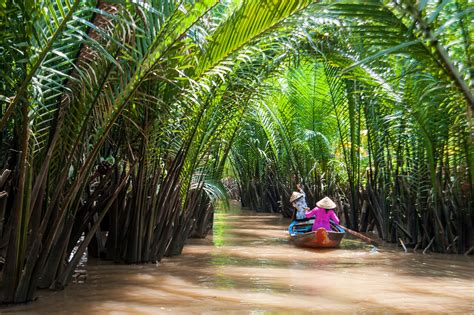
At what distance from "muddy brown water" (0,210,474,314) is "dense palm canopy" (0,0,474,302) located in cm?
34

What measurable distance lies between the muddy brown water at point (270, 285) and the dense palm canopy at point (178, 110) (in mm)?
336

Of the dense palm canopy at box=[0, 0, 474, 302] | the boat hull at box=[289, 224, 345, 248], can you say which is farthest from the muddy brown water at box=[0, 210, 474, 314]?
the boat hull at box=[289, 224, 345, 248]

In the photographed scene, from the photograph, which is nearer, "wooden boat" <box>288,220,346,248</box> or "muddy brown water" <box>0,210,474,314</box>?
"muddy brown water" <box>0,210,474,314</box>

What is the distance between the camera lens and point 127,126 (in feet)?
18.1

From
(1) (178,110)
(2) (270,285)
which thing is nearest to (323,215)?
(2) (270,285)

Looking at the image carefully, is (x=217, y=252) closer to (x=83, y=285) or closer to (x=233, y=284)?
(x=233, y=284)

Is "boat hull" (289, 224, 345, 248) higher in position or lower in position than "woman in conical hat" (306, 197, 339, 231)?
lower

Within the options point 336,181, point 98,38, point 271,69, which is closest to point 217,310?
point 98,38

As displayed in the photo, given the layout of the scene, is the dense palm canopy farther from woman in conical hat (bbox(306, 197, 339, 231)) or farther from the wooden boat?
the wooden boat

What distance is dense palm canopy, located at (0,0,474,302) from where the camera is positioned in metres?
3.05

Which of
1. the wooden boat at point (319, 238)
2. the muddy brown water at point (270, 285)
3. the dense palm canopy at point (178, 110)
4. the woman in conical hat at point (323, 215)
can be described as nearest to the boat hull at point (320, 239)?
the wooden boat at point (319, 238)

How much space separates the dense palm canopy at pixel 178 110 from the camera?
3.05 metres

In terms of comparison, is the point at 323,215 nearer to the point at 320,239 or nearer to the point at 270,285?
the point at 320,239

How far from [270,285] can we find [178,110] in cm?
198
